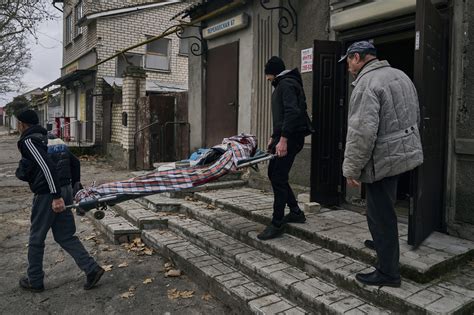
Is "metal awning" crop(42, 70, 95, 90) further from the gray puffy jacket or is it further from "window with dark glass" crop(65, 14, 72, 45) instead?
the gray puffy jacket

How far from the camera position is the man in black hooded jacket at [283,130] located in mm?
4008

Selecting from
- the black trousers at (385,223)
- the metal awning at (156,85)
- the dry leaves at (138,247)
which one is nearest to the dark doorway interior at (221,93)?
the dry leaves at (138,247)

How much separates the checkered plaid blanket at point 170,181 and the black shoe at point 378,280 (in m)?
1.58

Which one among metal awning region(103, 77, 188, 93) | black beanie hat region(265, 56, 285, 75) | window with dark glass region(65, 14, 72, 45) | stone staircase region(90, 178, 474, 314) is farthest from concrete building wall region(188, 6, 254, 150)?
window with dark glass region(65, 14, 72, 45)

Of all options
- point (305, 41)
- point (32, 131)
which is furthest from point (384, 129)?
point (305, 41)

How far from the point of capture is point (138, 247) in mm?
5203

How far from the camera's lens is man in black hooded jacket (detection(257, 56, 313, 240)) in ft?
13.1

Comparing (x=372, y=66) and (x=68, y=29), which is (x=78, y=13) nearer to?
(x=68, y=29)

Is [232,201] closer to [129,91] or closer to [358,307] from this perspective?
[358,307]

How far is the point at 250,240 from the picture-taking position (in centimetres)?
438

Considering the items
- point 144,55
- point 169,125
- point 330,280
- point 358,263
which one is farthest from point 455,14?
point 144,55

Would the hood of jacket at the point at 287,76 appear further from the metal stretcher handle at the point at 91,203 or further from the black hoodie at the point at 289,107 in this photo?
the metal stretcher handle at the point at 91,203

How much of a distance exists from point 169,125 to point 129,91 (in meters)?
1.65

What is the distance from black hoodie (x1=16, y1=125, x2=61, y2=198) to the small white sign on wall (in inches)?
151
